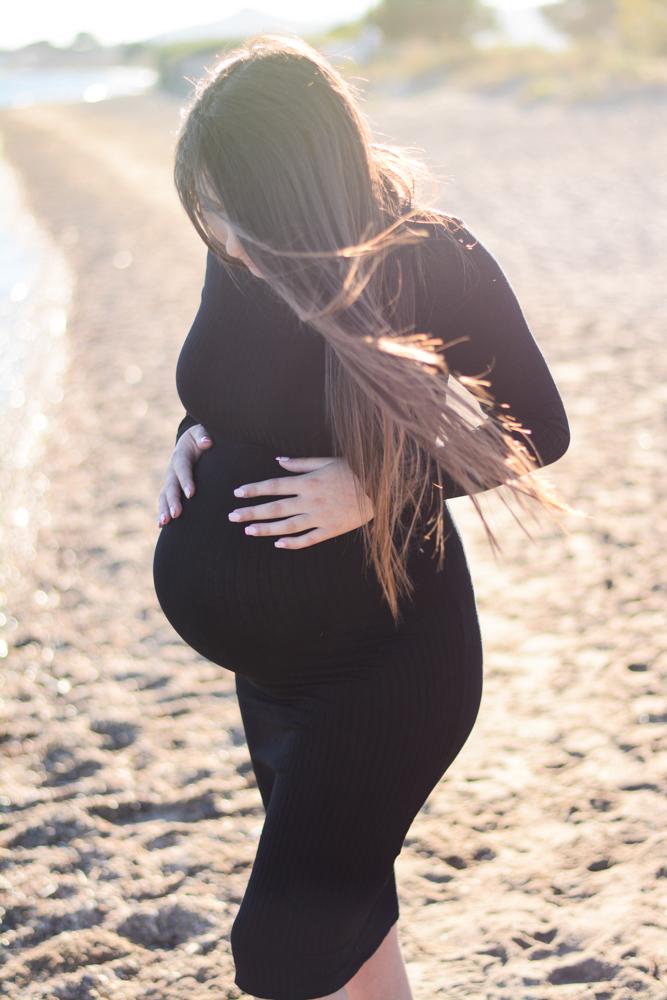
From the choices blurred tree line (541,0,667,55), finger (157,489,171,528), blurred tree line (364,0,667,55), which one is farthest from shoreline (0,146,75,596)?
blurred tree line (364,0,667,55)

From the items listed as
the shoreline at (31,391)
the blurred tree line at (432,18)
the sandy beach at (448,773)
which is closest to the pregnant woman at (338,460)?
the sandy beach at (448,773)

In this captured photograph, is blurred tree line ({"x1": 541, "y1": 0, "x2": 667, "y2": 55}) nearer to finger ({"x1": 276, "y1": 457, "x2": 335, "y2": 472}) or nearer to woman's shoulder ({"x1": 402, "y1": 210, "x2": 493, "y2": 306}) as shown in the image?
woman's shoulder ({"x1": 402, "y1": 210, "x2": 493, "y2": 306})

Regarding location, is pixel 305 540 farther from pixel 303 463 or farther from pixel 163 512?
pixel 163 512

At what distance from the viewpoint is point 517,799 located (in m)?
2.88

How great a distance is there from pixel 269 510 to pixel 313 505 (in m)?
0.07

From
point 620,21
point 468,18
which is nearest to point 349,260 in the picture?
point 620,21

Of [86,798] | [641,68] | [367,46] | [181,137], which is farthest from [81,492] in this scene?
[367,46]

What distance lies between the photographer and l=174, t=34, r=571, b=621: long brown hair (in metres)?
1.51

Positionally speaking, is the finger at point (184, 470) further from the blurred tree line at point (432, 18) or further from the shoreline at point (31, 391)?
the blurred tree line at point (432, 18)

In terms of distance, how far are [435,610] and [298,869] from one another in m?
0.43

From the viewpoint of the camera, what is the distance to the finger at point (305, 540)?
5.28ft

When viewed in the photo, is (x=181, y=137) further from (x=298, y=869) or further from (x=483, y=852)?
(x=483, y=852)

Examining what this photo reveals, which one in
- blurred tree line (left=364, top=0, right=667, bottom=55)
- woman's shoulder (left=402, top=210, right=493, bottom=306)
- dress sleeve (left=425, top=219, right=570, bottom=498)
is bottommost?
blurred tree line (left=364, top=0, right=667, bottom=55)

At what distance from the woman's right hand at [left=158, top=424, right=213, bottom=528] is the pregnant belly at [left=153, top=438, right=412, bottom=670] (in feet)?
0.05
